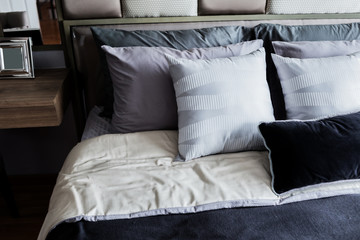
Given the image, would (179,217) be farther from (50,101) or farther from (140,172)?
(50,101)

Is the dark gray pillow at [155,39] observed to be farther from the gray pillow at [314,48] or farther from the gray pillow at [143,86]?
the gray pillow at [314,48]

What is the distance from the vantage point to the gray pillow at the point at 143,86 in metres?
1.38

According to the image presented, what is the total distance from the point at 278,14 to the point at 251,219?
121 centimetres

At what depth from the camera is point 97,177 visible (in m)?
1.15

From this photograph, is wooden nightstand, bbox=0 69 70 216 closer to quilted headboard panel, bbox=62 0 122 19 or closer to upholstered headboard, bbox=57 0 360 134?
upholstered headboard, bbox=57 0 360 134

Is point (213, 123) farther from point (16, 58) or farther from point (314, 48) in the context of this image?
point (16, 58)

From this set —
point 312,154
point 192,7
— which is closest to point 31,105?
point 192,7

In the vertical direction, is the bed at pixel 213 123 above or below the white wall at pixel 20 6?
below

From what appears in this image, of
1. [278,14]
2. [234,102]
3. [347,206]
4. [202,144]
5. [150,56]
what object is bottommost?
[347,206]

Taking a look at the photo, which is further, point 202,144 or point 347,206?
point 202,144

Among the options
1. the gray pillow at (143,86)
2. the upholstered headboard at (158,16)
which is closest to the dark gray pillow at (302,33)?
the upholstered headboard at (158,16)

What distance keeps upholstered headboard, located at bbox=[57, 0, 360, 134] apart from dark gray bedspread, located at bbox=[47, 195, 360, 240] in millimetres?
859

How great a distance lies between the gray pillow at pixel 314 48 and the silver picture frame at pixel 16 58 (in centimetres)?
119

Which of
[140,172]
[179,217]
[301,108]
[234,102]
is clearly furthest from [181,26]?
[179,217]
